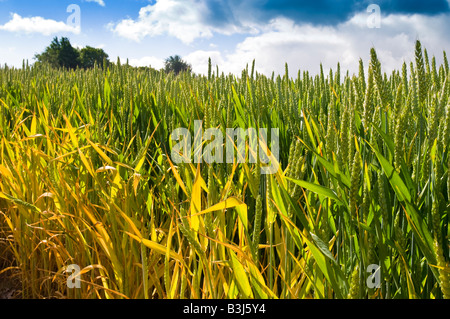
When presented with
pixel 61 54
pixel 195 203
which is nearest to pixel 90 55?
pixel 61 54

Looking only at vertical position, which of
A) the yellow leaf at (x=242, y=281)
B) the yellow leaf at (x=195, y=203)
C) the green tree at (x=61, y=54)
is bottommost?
the yellow leaf at (x=242, y=281)

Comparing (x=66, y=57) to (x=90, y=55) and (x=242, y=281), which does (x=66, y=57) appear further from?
(x=242, y=281)

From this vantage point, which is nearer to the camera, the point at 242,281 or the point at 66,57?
the point at 242,281

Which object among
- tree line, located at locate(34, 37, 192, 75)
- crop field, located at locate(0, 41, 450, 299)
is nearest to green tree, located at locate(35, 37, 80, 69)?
tree line, located at locate(34, 37, 192, 75)

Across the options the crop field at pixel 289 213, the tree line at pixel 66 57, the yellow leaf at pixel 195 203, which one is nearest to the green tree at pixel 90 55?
the tree line at pixel 66 57

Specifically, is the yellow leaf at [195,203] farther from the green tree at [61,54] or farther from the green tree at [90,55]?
the green tree at [90,55]

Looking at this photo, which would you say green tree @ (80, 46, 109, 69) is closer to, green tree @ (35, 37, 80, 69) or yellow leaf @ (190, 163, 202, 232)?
green tree @ (35, 37, 80, 69)

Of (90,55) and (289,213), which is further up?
(90,55)

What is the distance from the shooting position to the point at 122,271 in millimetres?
1243

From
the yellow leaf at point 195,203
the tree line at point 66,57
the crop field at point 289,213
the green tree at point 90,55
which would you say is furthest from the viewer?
the green tree at point 90,55

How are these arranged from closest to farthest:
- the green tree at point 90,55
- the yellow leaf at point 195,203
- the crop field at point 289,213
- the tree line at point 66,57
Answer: the crop field at point 289,213, the yellow leaf at point 195,203, the tree line at point 66,57, the green tree at point 90,55

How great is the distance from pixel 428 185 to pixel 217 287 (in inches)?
25.4
